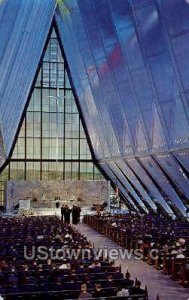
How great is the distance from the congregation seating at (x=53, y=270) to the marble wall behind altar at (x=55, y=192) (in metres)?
21.3

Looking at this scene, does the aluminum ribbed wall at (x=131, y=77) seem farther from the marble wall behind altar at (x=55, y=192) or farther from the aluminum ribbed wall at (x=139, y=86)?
the marble wall behind altar at (x=55, y=192)

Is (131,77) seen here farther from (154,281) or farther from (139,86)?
(154,281)

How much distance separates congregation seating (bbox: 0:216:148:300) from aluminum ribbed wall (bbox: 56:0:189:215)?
7.98m

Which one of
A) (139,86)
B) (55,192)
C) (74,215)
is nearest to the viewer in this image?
(139,86)

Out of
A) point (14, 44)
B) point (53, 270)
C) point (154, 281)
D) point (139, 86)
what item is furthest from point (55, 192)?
point (53, 270)

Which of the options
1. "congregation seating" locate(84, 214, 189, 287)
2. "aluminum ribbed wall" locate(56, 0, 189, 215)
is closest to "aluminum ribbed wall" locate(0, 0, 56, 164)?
"aluminum ribbed wall" locate(56, 0, 189, 215)

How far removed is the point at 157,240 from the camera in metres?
20.7

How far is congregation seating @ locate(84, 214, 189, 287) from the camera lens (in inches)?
664

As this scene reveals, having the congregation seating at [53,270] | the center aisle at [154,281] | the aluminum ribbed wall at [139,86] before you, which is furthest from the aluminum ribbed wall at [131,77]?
the congregation seating at [53,270]

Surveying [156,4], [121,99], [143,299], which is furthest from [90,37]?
[143,299]

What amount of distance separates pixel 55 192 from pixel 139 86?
18.9 metres

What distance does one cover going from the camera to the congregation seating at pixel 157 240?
55.3 feet

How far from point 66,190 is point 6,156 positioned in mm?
7177

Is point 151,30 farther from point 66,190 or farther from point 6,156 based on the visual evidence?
point 6,156
